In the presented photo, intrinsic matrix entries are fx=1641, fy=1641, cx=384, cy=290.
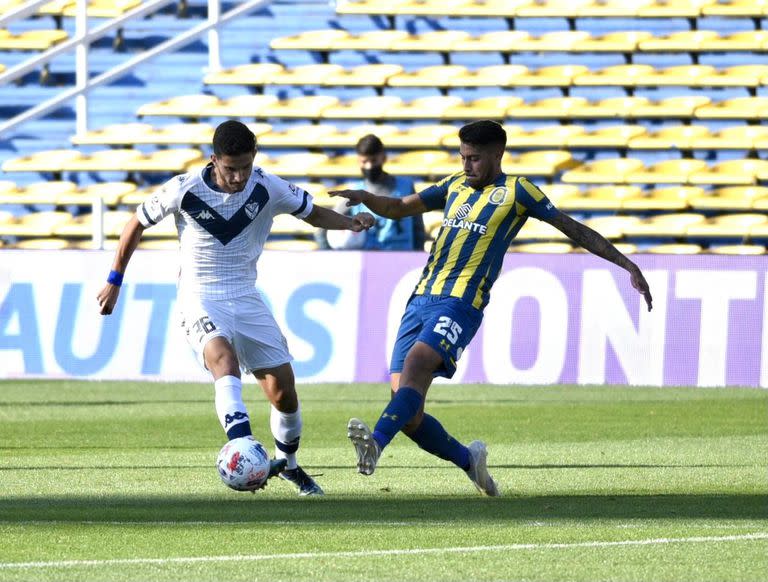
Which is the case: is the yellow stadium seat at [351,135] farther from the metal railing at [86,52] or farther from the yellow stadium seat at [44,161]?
the yellow stadium seat at [44,161]

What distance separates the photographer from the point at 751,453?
9.80 m

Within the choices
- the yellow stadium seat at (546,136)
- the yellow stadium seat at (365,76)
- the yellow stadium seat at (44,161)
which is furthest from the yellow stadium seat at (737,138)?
the yellow stadium seat at (44,161)

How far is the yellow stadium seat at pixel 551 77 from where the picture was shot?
66.8ft

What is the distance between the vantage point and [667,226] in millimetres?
18000

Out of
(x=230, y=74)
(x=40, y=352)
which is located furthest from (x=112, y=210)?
(x=40, y=352)

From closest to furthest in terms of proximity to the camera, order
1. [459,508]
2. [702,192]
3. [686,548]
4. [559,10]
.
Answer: [686,548] → [459,508] → [702,192] → [559,10]

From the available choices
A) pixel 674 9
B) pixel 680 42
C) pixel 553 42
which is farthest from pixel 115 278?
pixel 674 9

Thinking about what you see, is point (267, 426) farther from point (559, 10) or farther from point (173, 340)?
point (559, 10)

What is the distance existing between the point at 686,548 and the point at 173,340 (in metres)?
9.99

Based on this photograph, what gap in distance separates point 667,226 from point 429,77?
441 cm

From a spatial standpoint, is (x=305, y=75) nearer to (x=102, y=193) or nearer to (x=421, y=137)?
(x=421, y=137)

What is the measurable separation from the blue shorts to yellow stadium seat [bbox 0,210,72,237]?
12.6m

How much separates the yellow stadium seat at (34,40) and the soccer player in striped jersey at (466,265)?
1614 cm

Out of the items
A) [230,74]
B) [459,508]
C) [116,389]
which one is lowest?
[116,389]
